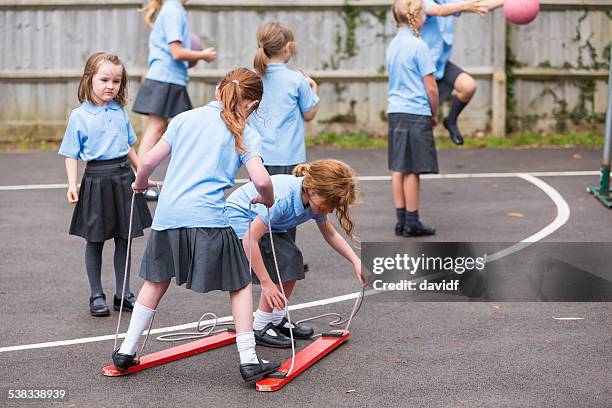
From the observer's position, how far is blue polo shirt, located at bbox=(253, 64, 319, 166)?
8.00m

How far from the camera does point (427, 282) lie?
8109 millimetres

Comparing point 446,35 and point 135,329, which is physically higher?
point 446,35

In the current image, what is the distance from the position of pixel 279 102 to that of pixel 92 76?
4.67 feet

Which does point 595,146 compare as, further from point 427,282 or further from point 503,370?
point 503,370

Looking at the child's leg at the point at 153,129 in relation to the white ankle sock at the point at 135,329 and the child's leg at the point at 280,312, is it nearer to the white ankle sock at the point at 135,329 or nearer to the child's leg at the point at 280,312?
the child's leg at the point at 280,312

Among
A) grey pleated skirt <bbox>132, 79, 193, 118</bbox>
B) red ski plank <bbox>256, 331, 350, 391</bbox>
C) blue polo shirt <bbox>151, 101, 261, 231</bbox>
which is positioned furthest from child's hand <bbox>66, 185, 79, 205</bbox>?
grey pleated skirt <bbox>132, 79, 193, 118</bbox>

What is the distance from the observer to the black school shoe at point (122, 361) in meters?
5.88

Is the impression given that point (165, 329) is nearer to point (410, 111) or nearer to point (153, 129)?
point (410, 111)

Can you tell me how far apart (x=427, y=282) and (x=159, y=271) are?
2791 millimetres

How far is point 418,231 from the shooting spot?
31.5 ft

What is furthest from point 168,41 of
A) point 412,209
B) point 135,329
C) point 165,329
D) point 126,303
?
point 135,329

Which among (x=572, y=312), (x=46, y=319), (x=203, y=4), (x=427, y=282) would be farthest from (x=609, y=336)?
(x=203, y=4)

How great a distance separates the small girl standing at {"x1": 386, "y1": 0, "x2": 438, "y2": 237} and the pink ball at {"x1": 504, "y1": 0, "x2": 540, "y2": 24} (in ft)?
6.60
